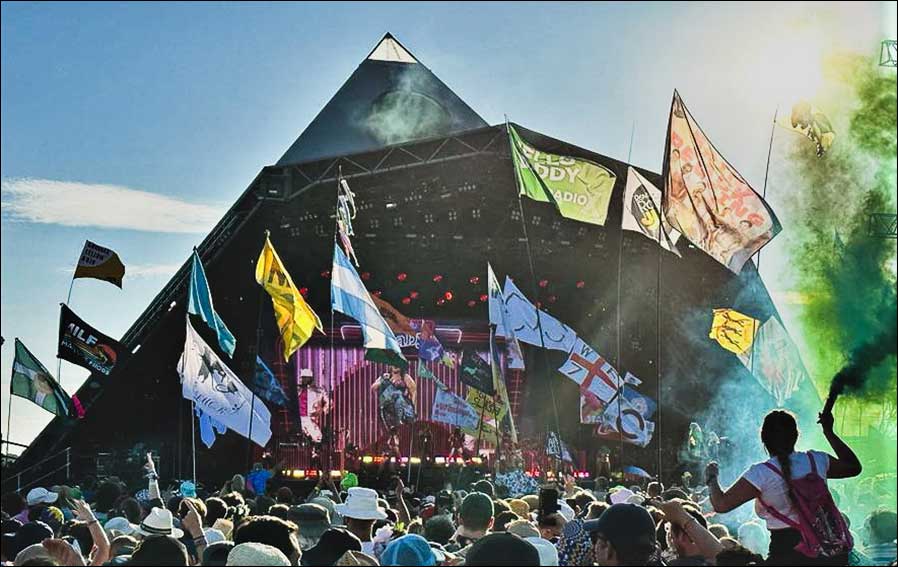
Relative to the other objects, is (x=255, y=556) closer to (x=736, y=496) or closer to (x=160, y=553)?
(x=160, y=553)

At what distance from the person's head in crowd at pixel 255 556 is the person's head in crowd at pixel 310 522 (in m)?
2.18

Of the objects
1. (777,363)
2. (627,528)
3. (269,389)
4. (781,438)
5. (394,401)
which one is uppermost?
(269,389)

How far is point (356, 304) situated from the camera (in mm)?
17391

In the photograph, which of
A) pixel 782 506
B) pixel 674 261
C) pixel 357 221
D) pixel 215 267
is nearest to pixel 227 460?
pixel 215 267

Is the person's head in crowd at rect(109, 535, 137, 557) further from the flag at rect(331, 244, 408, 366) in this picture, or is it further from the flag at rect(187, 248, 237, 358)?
the flag at rect(187, 248, 237, 358)

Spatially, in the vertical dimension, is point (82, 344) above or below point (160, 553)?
above

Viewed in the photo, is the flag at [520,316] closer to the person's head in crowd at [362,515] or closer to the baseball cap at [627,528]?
the person's head in crowd at [362,515]

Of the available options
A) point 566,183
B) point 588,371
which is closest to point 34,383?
point 566,183

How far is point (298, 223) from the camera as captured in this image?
2636 centimetres

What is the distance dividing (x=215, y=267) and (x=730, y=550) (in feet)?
71.8

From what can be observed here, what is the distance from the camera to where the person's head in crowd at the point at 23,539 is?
718 cm

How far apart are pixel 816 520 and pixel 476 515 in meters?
2.02

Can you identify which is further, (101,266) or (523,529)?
(101,266)

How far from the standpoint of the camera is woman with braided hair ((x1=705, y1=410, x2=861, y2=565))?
5691 millimetres
